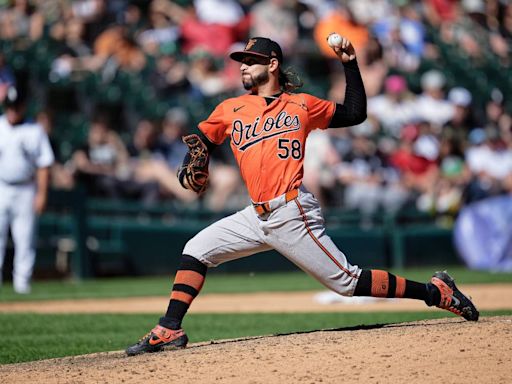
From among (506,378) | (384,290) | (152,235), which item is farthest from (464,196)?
(506,378)

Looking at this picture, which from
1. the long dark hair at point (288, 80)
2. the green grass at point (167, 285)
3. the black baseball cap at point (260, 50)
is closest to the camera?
the black baseball cap at point (260, 50)

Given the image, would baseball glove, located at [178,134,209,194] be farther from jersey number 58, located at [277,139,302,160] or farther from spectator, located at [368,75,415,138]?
spectator, located at [368,75,415,138]

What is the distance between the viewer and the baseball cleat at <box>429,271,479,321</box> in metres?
5.73

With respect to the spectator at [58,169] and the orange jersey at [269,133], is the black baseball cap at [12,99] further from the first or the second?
the orange jersey at [269,133]

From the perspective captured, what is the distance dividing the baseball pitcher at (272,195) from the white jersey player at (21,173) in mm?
5566

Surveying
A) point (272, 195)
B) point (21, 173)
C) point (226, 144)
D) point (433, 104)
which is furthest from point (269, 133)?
point (433, 104)

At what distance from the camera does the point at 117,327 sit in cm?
800

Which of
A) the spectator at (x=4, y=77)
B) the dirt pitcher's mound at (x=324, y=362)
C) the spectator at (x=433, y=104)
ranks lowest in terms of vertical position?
the dirt pitcher's mound at (x=324, y=362)

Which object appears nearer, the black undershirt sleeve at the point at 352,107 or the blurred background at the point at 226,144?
the black undershirt sleeve at the point at 352,107

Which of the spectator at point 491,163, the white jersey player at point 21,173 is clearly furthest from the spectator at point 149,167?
the spectator at point 491,163

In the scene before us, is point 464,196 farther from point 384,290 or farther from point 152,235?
point 384,290

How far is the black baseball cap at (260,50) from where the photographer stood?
18.5 feet

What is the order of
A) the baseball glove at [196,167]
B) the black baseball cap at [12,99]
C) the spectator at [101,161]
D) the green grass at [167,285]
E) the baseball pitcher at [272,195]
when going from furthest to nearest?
the spectator at [101,161]
the green grass at [167,285]
the black baseball cap at [12,99]
the baseball glove at [196,167]
the baseball pitcher at [272,195]

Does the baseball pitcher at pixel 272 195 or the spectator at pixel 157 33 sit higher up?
the spectator at pixel 157 33
